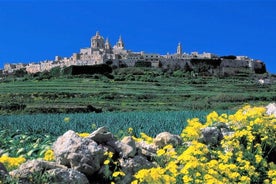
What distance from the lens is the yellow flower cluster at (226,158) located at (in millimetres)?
7707

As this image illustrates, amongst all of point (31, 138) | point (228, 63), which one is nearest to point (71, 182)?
point (31, 138)

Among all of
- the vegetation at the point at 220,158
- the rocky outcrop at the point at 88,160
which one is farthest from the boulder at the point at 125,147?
the vegetation at the point at 220,158

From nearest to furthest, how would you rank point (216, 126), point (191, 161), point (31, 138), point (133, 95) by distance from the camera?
1. point (191, 161)
2. point (216, 126)
3. point (31, 138)
4. point (133, 95)

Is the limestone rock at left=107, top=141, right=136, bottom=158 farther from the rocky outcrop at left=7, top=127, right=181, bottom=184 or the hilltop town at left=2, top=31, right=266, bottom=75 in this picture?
the hilltop town at left=2, top=31, right=266, bottom=75

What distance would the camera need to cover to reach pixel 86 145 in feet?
28.9

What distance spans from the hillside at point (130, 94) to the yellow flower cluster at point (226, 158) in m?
22.4

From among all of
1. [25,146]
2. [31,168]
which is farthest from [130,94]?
[31,168]

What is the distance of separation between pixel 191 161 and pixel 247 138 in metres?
2.46

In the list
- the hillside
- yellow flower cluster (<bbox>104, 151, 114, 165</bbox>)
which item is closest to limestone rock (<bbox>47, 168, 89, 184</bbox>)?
yellow flower cluster (<bbox>104, 151, 114, 165</bbox>)

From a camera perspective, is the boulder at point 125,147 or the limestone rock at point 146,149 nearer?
the boulder at point 125,147

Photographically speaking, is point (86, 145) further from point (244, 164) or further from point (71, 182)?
point (244, 164)

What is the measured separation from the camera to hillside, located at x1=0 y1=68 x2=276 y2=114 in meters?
36.2

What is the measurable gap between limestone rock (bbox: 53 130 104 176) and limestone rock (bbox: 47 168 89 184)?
38 cm

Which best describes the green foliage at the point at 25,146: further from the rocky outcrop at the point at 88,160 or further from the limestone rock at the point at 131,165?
the limestone rock at the point at 131,165
